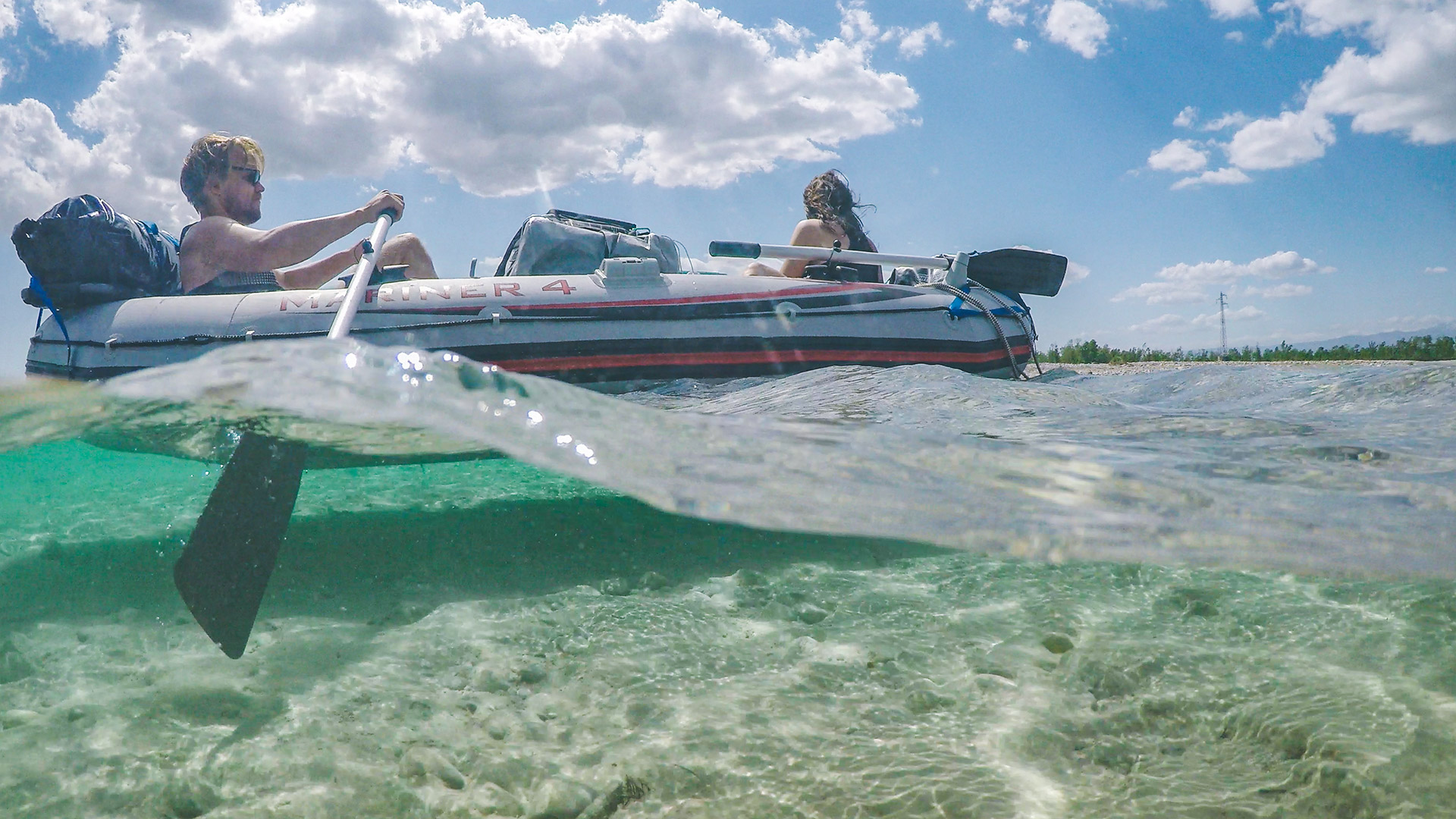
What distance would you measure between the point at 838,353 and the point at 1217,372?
10.8 feet

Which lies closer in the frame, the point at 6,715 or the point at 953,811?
the point at 953,811

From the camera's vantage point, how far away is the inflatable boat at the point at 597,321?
207 inches

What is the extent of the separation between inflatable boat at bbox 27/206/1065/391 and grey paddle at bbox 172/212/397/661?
248cm

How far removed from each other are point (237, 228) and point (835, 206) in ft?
16.3

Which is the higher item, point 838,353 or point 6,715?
point 838,353

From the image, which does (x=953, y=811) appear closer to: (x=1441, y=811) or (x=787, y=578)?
(x=1441, y=811)

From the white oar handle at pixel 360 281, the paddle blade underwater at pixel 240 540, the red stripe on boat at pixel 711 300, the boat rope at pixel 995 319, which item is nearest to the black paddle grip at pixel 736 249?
the red stripe on boat at pixel 711 300

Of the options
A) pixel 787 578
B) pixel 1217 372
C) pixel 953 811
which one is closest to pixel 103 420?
pixel 787 578

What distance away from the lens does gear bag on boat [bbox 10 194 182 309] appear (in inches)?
203

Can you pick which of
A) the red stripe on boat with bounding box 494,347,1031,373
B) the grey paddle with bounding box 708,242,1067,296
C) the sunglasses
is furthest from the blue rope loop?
the grey paddle with bounding box 708,242,1067,296

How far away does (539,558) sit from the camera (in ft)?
10.0

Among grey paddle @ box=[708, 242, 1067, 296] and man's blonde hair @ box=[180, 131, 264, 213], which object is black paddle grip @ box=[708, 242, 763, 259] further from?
man's blonde hair @ box=[180, 131, 264, 213]

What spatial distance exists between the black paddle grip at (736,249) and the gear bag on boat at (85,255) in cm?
421

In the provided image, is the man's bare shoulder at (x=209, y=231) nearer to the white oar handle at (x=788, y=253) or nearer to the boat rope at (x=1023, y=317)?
the white oar handle at (x=788, y=253)
